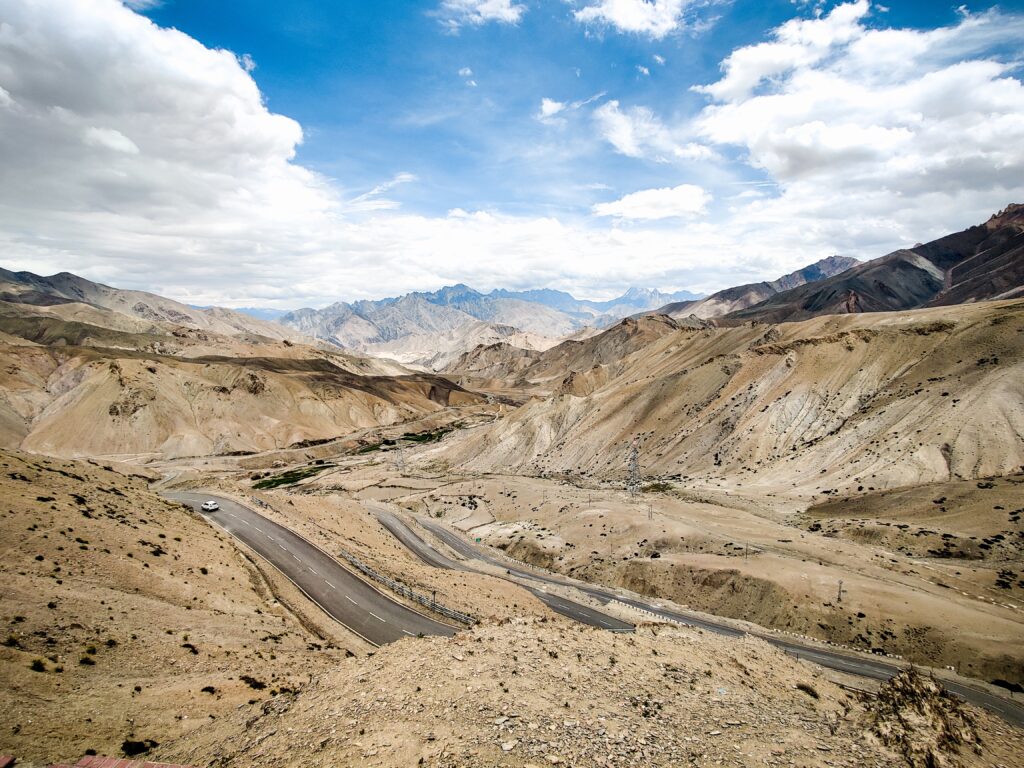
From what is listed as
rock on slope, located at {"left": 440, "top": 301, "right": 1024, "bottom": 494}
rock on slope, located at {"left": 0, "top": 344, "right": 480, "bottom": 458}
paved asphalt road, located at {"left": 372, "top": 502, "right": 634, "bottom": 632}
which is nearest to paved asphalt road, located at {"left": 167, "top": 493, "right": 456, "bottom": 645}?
paved asphalt road, located at {"left": 372, "top": 502, "right": 634, "bottom": 632}

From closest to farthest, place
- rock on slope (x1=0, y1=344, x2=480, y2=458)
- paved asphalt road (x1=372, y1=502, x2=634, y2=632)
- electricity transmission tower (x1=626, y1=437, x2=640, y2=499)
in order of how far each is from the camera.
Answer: paved asphalt road (x1=372, y1=502, x2=634, y2=632) → electricity transmission tower (x1=626, y1=437, x2=640, y2=499) → rock on slope (x1=0, y1=344, x2=480, y2=458)

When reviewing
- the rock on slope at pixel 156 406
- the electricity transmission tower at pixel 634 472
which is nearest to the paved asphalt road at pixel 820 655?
the electricity transmission tower at pixel 634 472

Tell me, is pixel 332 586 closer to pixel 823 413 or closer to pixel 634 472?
pixel 634 472

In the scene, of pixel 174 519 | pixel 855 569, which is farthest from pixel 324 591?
pixel 855 569

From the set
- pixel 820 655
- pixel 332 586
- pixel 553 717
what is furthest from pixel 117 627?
pixel 820 655

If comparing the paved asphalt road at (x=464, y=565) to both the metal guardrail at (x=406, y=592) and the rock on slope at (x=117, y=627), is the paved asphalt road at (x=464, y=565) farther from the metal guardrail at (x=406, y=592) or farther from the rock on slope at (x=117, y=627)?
the rock on slope at (x=117, y=627)

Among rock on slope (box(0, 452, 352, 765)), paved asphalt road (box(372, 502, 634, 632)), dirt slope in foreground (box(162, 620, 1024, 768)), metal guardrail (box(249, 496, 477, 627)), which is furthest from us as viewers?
paved asphalt road (box(372, 502, 634, 632))

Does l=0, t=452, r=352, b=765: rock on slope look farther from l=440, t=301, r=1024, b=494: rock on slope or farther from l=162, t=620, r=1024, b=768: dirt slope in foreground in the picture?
l=440, t=301, r=1024, b=494: rock on slope
